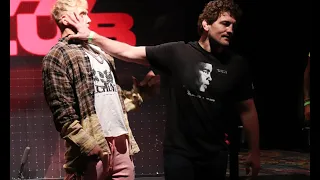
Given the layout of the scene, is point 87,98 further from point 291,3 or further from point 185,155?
point 291,3

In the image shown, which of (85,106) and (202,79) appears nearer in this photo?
(85,106)

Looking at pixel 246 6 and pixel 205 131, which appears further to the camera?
pixel 246 6

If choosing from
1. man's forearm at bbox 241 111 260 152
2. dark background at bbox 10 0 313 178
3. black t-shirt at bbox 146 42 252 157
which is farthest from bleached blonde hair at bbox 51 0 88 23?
dark background at bbox 10 0 313 178

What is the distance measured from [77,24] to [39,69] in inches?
88.6

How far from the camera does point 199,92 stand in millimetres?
2438

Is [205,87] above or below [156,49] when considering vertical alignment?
below

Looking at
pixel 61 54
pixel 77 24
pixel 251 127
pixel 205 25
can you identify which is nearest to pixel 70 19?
pixel 77 24

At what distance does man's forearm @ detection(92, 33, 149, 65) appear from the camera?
7.97 ft

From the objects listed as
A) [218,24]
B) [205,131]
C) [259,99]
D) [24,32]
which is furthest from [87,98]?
[259,99]

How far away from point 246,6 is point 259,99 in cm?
276

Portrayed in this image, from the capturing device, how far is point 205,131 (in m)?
2.46

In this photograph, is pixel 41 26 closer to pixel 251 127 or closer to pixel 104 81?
pixel 104 81

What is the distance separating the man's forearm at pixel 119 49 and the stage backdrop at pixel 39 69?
181 cm
